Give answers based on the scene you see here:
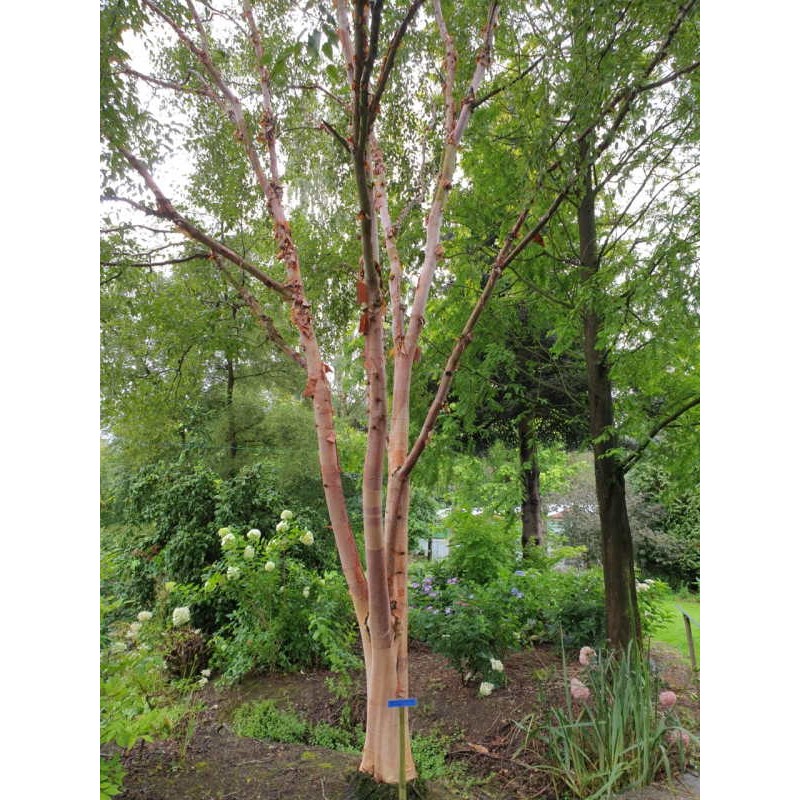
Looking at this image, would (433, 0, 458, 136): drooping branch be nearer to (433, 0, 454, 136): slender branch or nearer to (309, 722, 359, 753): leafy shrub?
(433, 0, 454, 136): slender branch

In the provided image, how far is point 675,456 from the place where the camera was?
143cm

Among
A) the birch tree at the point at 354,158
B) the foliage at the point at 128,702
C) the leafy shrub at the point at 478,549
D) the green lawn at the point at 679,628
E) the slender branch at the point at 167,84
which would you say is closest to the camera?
the foliage at the point at 128,702

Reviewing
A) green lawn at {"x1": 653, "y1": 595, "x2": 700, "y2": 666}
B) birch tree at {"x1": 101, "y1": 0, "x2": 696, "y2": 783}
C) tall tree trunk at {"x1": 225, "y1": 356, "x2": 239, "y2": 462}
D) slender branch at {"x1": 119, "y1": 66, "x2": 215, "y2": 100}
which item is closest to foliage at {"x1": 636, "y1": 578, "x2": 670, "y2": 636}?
green lawn at {"x1": 653, "y1": 595, "x2": 700, "y2": 666}

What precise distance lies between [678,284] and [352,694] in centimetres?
167

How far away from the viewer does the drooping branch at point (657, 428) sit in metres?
1.38

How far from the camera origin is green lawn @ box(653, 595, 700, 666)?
1.56 m

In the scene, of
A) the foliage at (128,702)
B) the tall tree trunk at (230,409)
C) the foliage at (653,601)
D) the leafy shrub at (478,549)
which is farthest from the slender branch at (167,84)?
the foliage at (653,601)

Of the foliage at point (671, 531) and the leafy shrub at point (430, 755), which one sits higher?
the foliage at point (671, 531)

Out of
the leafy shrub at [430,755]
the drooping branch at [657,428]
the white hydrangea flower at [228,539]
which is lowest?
the leafy shrub at [430,755]

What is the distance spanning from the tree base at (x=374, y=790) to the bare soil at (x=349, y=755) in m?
0.02

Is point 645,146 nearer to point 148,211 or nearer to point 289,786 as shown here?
point 148,211

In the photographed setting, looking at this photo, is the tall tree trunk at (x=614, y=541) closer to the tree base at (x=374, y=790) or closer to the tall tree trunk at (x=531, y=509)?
the tree base at (x=374, y=790)

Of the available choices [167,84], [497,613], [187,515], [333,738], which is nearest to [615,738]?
[497,613]
